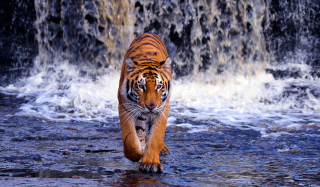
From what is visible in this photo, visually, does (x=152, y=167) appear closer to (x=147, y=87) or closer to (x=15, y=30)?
(x=147, y=87)

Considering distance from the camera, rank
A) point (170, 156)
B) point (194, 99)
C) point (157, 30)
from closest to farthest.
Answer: point (170, 156), point (194, 99), point (157, 30)

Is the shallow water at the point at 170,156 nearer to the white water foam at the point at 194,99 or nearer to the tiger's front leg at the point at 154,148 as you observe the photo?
the tiger's front leg at the point at 154,148

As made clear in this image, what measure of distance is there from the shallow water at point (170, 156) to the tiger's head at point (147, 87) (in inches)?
17.7

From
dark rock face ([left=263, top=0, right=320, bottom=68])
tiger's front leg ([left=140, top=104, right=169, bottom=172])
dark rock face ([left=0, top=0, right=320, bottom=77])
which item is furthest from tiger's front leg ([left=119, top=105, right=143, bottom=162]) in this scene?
dark rock face ([left=263, top=0, right=320, bottom=68])

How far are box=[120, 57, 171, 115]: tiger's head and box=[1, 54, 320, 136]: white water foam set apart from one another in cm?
200

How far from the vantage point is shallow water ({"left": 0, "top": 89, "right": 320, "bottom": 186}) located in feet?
9.09

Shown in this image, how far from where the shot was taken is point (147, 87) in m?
3.01

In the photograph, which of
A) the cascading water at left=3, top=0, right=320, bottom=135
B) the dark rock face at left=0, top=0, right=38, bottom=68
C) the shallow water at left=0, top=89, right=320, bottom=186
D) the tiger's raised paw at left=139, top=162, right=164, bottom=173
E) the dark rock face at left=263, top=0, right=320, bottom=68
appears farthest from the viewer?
the dark rock face at left=263, top=0, right=320, bottom=68

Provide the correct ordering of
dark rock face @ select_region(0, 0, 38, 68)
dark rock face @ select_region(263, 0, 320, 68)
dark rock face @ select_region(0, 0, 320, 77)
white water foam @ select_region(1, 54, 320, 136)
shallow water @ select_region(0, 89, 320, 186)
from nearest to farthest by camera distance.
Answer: shallow water @ select_region(0, 89, 320, 186), white water foam @ select_region(1, 54, 320, 136), dark rock face @ select_region(0, 0, 320, 77), dark rock face @ select_region(0, 0, 38, 68), dark rock face @ select_region(263, 0, 320, 68)

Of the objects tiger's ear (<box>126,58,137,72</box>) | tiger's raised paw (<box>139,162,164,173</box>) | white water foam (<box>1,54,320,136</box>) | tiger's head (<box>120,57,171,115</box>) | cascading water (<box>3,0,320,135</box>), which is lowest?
tiger's raised paw (<box>139,162,164,173</box>)

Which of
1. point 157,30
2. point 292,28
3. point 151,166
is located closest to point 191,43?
point 157,30

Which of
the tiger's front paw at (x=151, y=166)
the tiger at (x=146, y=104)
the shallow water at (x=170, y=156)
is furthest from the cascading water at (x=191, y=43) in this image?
the tiger's front paw at (x=151, y=166)

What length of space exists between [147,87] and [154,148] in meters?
0.44

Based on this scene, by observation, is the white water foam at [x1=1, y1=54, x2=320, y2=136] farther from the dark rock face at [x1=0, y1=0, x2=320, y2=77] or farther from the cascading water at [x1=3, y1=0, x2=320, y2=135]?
the dark rock face at [x1=0, y1=0, x2=320, y2=77]
